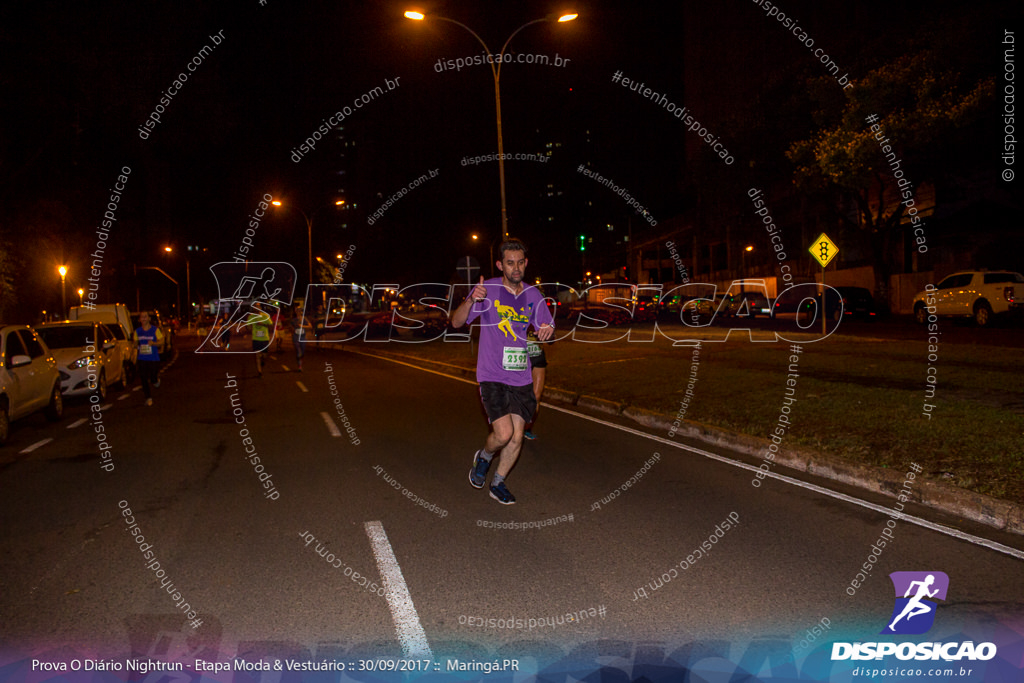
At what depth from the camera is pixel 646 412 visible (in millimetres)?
10758

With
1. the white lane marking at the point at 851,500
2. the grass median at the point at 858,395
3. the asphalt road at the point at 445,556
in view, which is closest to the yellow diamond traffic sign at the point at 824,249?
the grass median at the point at 858,395

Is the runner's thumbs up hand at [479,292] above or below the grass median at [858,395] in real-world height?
above

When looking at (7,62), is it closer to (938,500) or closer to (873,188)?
(938,500)

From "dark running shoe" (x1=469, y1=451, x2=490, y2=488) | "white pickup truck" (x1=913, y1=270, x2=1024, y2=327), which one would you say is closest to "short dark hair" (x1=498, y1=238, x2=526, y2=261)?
"dark running shoe" (x1=469, y1=451, x2=490, y2=488)

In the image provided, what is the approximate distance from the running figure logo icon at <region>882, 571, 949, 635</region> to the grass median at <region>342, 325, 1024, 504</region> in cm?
174

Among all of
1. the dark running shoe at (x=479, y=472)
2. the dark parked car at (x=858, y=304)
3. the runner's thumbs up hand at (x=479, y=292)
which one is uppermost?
the dark parked car at (x=858, y=304)

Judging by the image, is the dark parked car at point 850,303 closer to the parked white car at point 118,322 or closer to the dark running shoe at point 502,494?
the parked white car at point 118,322

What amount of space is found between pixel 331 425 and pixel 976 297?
2229 cm

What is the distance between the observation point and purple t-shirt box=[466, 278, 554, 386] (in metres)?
6.01

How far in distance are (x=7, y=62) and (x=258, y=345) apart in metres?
8.78

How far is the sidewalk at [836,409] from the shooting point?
648 centimetres

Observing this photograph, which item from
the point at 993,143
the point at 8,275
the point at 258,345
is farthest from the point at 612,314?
the point at 8,275

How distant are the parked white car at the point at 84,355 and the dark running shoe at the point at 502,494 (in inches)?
421

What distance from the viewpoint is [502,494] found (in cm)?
632
